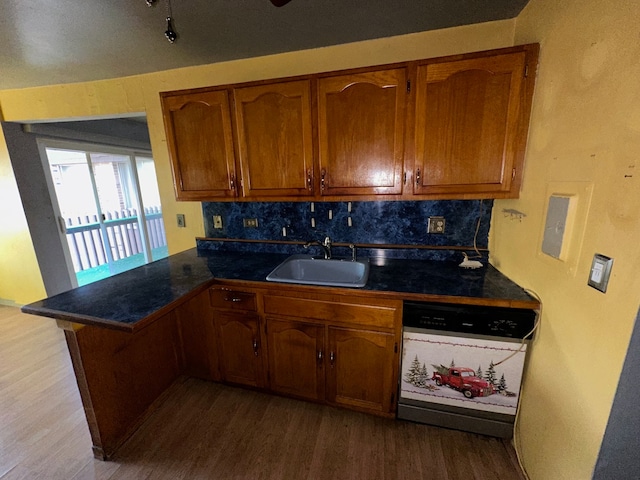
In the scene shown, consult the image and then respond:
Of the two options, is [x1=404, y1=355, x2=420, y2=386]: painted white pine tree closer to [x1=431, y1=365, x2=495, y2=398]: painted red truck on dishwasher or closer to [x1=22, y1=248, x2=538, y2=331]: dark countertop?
[x1=431, y1=365, x2=495, y2=398]: painted red truck on dishwasher

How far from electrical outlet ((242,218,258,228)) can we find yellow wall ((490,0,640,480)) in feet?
5.76

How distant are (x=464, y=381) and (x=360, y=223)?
3.67 ft

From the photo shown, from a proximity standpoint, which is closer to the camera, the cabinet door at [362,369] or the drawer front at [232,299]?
the cabinet door at [362,369]

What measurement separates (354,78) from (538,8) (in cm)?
90

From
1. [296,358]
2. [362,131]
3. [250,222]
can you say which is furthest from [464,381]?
[250,222]

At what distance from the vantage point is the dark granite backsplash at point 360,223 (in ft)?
5.69

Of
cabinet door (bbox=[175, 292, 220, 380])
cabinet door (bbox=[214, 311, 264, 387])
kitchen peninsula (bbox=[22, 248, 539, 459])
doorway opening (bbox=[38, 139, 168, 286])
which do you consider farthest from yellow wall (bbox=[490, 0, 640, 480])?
doorway opening (bbox=[38, 139, 168, 286])

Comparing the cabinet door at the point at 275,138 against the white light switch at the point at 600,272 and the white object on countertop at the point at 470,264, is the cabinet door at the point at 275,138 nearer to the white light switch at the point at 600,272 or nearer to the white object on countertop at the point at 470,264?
the white object on countertop at the point at 470,264

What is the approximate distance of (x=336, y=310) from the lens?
57.5 inches

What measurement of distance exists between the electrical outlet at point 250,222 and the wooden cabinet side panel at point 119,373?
0.86 meters

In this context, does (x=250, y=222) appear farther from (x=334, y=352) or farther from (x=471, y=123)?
(x=471, y=123)

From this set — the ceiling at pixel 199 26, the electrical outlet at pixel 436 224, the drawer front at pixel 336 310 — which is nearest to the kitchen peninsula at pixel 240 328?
the drawer front at pixel 336 310

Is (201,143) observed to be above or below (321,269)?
above

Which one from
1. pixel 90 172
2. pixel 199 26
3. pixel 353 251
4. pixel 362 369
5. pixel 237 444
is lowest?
pixel 237 444
